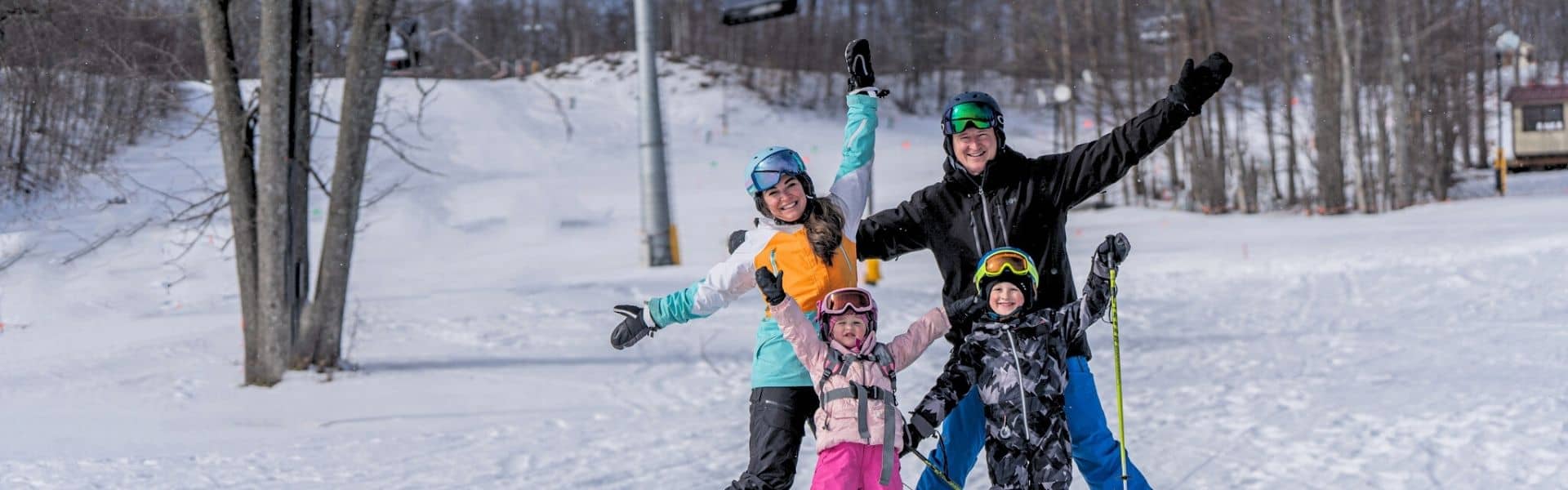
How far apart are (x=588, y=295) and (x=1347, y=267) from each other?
9525mm

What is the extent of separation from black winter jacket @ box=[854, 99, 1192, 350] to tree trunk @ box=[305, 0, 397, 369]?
5520mm

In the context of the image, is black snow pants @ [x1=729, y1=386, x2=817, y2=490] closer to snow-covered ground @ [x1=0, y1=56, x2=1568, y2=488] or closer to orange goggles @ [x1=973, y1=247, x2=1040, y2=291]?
orange goggles @ [x1=973, y1=247, x2=1040, y2=291]

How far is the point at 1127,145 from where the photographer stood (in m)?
4.05

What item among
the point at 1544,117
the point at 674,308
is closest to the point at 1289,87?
the point at 1544,117

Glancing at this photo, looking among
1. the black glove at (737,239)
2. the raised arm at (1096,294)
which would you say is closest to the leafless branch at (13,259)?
the black glove at (737,239)

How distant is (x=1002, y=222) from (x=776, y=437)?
1004mm

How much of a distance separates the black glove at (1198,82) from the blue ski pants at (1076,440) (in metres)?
0.89

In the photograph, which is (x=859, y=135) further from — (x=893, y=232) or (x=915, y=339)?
(x=915, y=339)

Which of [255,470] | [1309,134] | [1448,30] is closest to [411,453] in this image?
[255,470]

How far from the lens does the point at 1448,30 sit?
34469mm

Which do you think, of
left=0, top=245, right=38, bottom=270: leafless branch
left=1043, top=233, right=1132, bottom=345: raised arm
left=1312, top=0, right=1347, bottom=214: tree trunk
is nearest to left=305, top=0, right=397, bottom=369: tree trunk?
left=0, top=245, right=38, bottom=270: leafless branch

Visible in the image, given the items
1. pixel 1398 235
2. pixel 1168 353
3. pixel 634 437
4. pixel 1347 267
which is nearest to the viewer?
pixel 634 437

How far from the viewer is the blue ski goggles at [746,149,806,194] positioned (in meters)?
4.07

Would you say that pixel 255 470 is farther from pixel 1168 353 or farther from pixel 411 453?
pixel 1168 353
